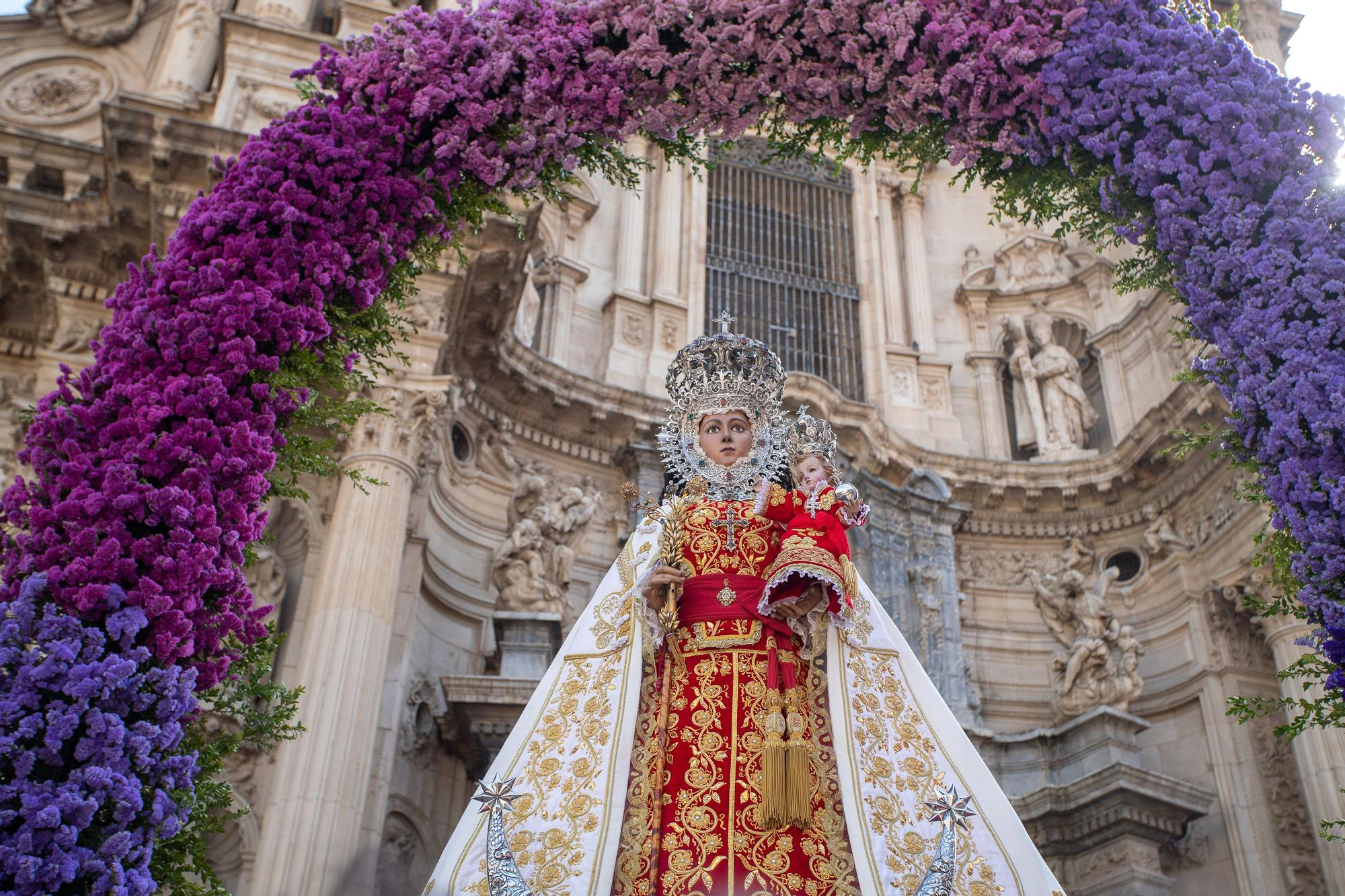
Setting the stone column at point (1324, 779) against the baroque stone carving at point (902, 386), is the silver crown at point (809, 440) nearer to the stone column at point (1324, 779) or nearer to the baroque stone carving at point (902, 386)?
the stone column at point (1324, 779)

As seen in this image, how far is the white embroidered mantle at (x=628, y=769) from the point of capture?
4.85 m

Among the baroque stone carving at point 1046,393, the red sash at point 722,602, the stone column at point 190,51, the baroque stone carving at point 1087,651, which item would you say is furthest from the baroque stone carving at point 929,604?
the stone column at point 190,51

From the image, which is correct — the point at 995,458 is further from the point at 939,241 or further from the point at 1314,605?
the point at 1314,605

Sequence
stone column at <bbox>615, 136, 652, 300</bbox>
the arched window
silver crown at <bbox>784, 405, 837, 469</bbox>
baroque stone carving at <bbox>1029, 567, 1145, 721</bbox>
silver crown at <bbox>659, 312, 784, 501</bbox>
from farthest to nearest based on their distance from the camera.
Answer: the arched window → stone column at <bbox>615, 136, 652, 300</bbox> → baroque stone carving at <bbox>1029, 567, 1145, 721</bbox> → silver crown at <bbox>659, 312, 784, 501</bbox> → silver crown at <bbox>784, 405, 837, 469</bbox>

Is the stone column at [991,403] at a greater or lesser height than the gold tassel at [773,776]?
greater

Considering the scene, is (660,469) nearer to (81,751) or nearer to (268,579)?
(268,579)

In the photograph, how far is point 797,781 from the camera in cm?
486

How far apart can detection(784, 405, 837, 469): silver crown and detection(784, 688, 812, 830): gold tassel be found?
4.60 ft

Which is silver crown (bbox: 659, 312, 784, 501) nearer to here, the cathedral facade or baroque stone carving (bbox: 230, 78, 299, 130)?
the cathedral facade

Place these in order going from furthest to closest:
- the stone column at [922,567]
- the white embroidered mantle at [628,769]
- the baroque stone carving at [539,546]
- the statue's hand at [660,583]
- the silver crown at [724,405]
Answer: the stone column at [922,567] → the baroque stone carving at [539,546] → the silver crown at [724,405] → the statue's hand at [660,583] → the white embroidered mantle at [628,769]

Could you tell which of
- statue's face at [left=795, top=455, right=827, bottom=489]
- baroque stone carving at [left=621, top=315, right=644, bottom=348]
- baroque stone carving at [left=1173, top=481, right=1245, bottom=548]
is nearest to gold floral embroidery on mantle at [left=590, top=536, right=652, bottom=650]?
statue's face at [left=795, top=455, right=827, bottom=489]

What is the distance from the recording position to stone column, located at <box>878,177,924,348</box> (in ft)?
57.1

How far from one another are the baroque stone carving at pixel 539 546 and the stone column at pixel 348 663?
5.19 feet

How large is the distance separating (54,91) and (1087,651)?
14.7m
